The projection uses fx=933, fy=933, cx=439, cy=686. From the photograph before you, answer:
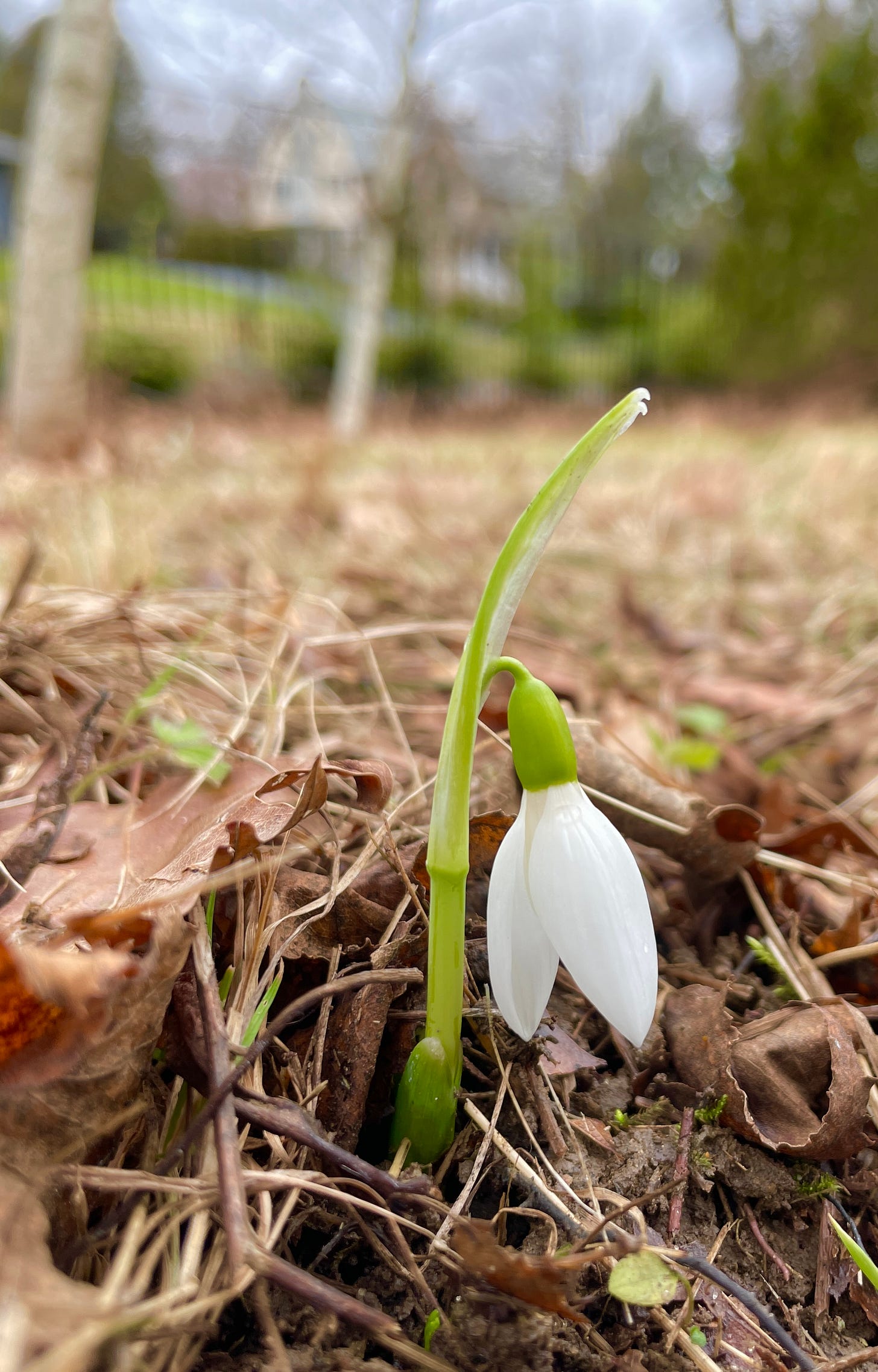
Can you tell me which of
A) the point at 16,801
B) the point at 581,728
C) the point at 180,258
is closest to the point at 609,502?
the point at 581,728

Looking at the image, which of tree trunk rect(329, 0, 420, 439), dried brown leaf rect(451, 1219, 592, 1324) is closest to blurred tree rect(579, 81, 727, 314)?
tree trunk rect(329, 0, 420, 439)

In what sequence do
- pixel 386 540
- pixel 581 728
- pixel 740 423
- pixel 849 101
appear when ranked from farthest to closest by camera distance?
pixel 849 101 < pixel 740 423 < pixel 386 540 < pixel 581 728

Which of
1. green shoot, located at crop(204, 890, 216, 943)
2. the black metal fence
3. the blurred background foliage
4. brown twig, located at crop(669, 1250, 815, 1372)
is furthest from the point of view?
the blurred background foliage

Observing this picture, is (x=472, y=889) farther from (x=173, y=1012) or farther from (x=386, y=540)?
(x=386, y=540)

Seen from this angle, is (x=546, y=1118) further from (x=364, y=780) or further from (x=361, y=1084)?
(x=364, y=780)

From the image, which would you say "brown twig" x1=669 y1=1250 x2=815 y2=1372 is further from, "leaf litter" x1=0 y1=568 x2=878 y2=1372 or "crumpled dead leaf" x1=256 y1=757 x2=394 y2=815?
"crumpled dead leaf" x1=256 y1=757 x2=394 y2=815

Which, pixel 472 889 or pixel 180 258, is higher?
pixel 180 258

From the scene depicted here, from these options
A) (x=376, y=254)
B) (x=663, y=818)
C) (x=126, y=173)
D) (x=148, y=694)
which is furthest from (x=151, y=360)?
(x=663, y=818)
